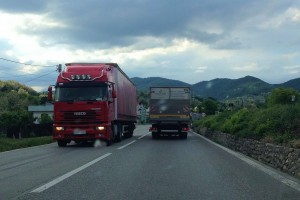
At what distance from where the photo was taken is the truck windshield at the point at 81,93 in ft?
71.3

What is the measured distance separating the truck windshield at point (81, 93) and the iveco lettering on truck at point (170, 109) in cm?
945

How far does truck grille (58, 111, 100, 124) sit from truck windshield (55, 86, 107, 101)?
2.22ft

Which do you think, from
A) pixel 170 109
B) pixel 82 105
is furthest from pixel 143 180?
pixel 170 109

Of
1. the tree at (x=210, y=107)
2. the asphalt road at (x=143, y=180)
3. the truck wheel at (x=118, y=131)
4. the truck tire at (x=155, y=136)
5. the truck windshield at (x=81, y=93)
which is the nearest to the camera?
the asphalt road at (x=143, y=180)

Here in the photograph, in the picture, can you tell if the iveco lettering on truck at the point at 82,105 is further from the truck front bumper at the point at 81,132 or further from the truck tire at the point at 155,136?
the truck tire at the point at 155,136

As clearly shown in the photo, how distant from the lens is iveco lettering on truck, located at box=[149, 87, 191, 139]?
101ft

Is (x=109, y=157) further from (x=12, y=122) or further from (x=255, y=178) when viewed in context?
(x=12, y=122)

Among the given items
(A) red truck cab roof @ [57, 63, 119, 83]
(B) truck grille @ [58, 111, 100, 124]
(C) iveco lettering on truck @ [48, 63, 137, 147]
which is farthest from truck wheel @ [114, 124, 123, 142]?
(B) truck grille @ [58, 111, 100, 124]

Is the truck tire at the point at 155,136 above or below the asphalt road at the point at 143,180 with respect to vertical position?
above

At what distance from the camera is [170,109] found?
101 feet

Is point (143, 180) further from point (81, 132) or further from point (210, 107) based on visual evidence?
Result: point (210, 107)

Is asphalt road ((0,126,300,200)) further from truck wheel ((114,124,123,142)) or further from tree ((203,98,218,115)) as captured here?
tree ((203,98,218,115))

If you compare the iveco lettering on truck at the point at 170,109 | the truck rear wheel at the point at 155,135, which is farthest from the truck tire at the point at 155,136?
the iveco lettering on truck at the point at 170,109

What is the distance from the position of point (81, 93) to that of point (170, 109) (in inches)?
403
